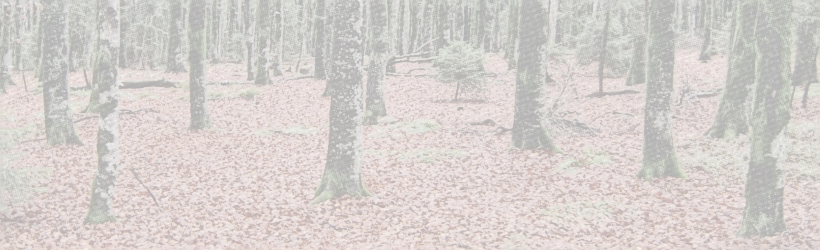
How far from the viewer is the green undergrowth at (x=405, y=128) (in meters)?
15.0

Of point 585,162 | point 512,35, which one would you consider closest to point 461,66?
point 585,162

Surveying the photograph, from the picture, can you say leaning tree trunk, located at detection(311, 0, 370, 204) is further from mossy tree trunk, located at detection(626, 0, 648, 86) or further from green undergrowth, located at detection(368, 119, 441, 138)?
mossy tree trunk, located at detection(626, 0, 648, 86)

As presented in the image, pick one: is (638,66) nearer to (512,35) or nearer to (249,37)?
(512,35)

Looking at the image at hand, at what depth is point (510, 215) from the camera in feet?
30.2

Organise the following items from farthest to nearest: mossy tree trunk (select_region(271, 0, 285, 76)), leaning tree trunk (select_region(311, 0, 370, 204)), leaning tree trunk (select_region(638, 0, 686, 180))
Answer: mossy tree trunk (select_region(271, 0, 285, 76)), leaning tree trunk (select_region(638, 0, 686, 180)), leaning tree trunk (select_region(311, 0, 370, 204))

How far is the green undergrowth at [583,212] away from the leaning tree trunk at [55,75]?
12.3 meters

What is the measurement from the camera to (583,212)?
9.15 metres

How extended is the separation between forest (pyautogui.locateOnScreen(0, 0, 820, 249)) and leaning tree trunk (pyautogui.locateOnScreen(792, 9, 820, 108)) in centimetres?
10

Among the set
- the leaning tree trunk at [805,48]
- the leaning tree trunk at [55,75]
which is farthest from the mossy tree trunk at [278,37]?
the leaning tree trunk at [805,48]

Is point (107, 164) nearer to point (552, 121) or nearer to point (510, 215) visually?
point (510, 215)

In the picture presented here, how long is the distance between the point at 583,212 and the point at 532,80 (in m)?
3.96

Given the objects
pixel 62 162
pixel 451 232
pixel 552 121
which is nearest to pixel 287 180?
pixel 451 232

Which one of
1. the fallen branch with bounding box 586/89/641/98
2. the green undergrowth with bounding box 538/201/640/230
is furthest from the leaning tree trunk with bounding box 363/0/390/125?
the green undergrowth with bounding box 538/201/640/230

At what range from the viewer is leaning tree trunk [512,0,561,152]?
468 inches
